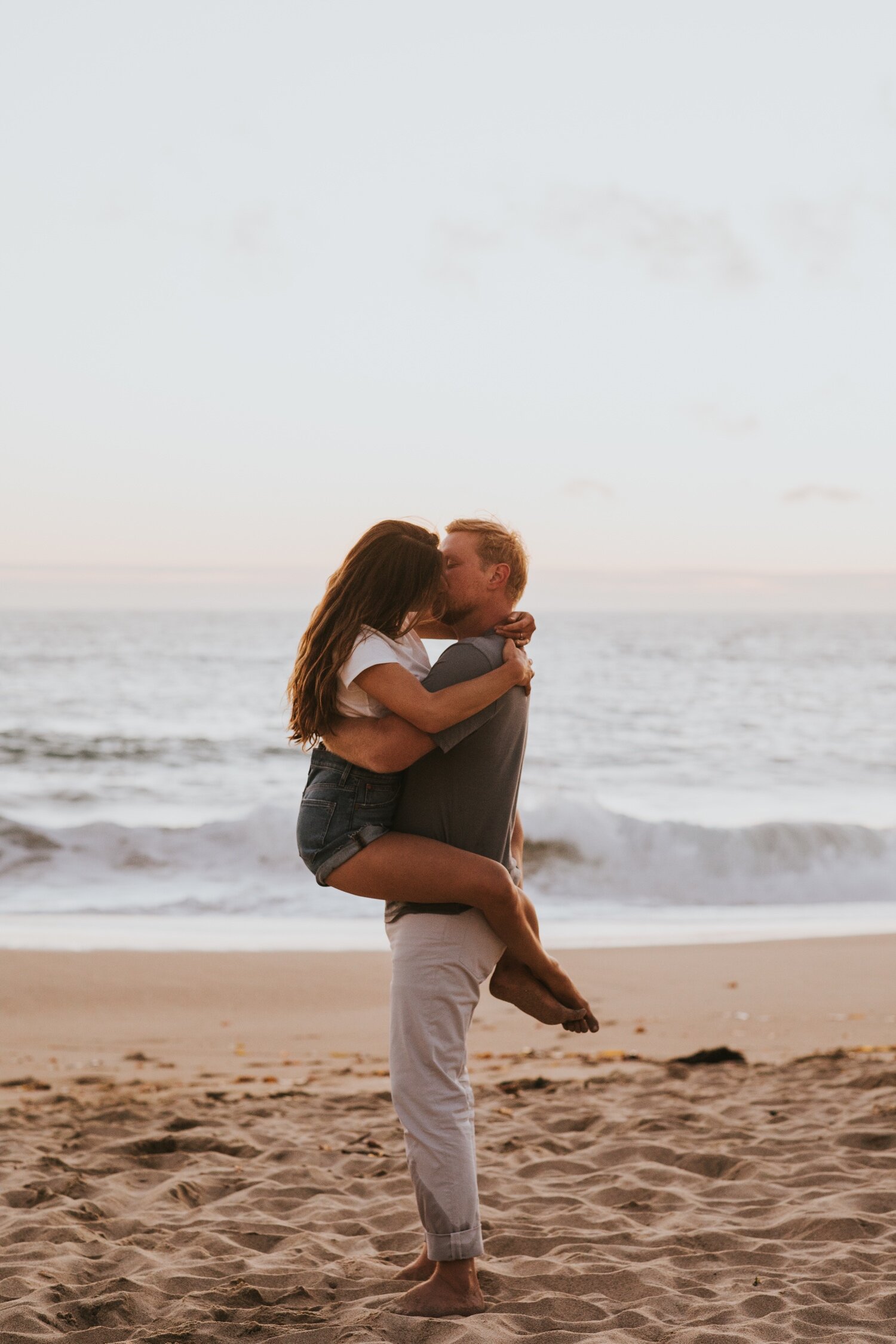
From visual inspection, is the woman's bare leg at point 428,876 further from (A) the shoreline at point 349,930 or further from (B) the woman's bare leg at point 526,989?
(A) the shoreline at point 349,930

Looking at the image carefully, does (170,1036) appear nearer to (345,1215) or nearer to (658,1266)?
(345,1215)

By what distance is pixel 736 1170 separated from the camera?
170 inches

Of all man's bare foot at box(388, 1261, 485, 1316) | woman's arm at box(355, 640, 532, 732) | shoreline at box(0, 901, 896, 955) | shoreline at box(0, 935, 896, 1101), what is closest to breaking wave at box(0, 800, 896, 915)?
shoreline at box(0, 901, 896, 955)

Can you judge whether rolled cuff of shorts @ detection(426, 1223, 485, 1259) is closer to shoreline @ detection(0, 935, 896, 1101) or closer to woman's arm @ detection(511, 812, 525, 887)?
woman's arm @ detection(511, 812, 525, 887)

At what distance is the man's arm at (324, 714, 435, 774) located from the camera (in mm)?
2795

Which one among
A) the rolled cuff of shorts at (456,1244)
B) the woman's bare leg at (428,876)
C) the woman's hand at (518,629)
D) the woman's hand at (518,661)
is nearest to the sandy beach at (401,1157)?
the rolled cuff of shorts at (456,1244)

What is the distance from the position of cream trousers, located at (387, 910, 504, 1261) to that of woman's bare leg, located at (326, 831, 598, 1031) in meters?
0.10

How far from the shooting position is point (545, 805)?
615 inches

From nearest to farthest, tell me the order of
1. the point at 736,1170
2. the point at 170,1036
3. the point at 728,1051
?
the point at 736,1170 < the point at 728,1051 < the point at 170,1036

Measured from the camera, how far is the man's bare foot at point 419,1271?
325cm

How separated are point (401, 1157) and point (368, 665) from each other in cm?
260

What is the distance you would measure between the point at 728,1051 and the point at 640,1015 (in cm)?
102

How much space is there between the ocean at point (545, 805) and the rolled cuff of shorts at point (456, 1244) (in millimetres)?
1460

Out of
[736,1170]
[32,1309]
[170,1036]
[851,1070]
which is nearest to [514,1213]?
[736,1170]
